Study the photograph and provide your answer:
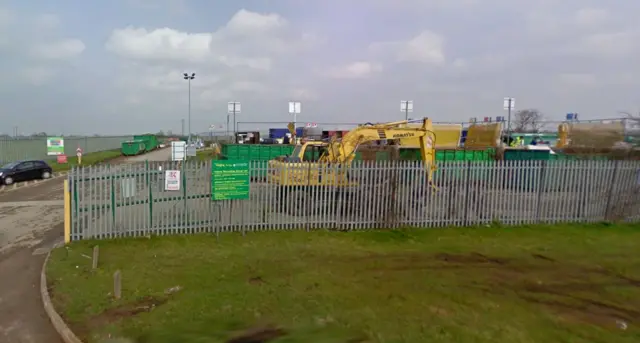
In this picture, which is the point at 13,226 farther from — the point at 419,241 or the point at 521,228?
the point at 521,228

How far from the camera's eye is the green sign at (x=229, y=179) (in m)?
9.05

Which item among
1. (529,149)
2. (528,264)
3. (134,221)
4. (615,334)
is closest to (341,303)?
(615,334)

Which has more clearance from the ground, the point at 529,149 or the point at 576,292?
the point at 529,149

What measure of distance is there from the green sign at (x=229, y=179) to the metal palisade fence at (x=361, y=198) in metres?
0.44

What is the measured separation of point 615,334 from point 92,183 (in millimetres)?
10042

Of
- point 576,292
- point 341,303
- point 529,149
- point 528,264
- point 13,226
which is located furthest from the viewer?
point 529,149

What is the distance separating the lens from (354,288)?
597 cm

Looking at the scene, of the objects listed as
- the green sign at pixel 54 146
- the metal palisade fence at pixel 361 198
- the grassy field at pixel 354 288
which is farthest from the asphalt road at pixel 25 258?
the green sign at pixel 54 146

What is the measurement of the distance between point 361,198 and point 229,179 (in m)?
3.56

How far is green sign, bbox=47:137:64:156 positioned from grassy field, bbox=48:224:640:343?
106ft

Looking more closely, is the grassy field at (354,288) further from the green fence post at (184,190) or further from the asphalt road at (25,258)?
the green fence post at (184,190)

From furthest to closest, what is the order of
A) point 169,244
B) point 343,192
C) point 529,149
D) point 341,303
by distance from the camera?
point 529,149 → point 343,192 → point 169,244 → point 341,303

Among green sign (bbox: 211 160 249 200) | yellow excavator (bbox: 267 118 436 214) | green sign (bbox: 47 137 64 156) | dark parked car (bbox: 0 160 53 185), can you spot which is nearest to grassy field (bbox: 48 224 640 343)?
green sign (bbox: 211 160 249 200)

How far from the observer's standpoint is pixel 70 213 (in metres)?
8.70
